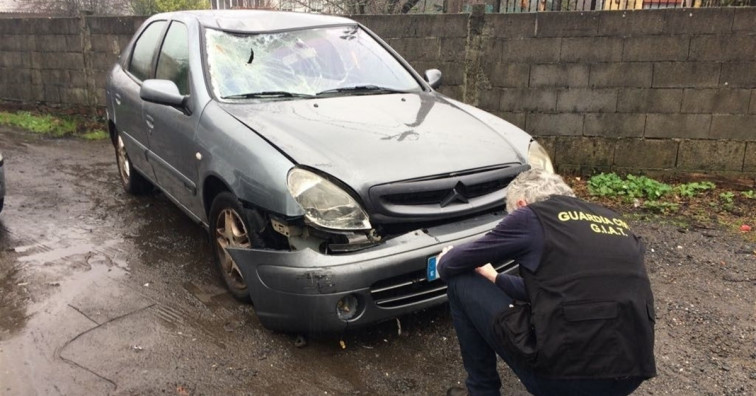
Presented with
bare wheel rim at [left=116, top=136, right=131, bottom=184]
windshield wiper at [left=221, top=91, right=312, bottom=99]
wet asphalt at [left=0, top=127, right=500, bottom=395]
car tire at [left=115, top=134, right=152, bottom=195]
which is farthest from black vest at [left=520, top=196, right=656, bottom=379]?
bare wheel rim at [left=116, top=136, right=131, bottom=184]

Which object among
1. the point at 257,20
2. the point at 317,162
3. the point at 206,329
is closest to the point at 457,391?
the point at 317,162

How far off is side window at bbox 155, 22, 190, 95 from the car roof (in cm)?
15

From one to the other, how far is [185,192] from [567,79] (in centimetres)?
400

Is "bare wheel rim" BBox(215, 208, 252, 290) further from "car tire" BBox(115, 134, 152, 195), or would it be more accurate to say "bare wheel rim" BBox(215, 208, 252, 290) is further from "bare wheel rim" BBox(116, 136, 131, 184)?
"bare wheel rim" BBox(116, 136, 131, 184)

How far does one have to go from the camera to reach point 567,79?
581 centimetres

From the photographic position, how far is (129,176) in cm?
523

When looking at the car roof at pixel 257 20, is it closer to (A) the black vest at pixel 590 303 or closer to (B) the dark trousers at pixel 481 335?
(B) the dark trousers at pixel 481 335

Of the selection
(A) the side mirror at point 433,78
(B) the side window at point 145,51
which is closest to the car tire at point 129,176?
(B) the side window at point 145,51

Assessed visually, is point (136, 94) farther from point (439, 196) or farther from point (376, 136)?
point (439, 196)

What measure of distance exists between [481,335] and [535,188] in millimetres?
652

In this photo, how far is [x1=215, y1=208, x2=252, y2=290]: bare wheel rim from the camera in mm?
3188

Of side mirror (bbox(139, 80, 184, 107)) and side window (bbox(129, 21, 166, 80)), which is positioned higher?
side window (bbox(129, 21, 166, 80))

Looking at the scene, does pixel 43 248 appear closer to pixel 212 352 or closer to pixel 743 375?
pixel 212 352

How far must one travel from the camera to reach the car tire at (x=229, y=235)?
308 cm
